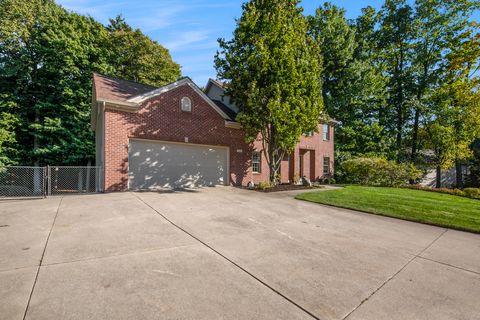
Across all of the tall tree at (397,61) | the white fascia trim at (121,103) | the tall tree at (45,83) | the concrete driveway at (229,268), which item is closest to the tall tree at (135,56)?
the tall tree at (45,83)

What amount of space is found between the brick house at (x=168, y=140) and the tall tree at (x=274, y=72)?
196 cm

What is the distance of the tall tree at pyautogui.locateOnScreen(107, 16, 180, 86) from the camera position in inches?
952

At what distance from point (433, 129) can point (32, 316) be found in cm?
3022

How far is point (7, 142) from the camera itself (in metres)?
17.4

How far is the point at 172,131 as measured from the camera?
12.1 m

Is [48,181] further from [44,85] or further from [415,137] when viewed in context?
[415,137]

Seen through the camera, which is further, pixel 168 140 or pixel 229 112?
pixel 229 112

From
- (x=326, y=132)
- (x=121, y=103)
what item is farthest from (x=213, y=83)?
(x=326, y=132)

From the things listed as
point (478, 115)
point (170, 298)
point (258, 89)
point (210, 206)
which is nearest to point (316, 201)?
point (210, 206)

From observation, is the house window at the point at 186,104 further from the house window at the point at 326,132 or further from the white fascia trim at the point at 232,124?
the house window at the point at 326,132

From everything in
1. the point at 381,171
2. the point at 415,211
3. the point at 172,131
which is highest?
the point at 172,131

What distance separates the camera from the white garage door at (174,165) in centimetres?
1129

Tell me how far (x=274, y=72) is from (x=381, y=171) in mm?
10913

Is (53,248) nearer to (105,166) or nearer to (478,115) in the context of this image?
(105,166)
